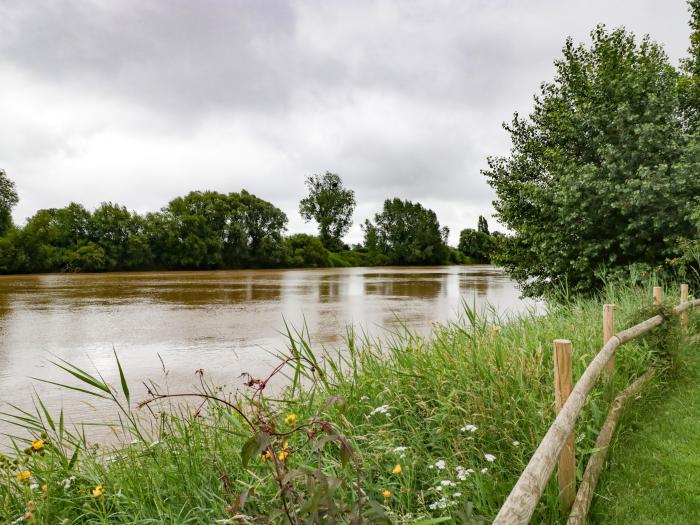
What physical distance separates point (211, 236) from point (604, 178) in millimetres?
62248

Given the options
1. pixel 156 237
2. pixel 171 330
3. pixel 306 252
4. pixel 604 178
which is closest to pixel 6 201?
pixel 156 237

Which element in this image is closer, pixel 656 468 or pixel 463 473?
pixel 463 473

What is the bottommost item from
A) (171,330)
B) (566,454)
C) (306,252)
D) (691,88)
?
(171,330)

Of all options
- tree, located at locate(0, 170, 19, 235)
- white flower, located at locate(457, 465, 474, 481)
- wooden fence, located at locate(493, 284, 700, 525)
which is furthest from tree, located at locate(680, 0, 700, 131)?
tree, located at locate(0, 170, 19, 235)

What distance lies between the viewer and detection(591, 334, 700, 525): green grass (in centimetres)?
330

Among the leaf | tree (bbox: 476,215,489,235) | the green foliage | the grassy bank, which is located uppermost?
tree (bbox: 476,215,489,235)

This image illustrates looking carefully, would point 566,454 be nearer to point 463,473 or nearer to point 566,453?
point 566,453

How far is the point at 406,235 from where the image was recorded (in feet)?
324

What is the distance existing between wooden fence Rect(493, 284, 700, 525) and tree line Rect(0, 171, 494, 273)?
2266 inches

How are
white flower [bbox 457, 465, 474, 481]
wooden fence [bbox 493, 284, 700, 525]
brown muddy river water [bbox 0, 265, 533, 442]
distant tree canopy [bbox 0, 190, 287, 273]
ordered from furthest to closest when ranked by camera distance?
distant tree canopy [bbox 0, 190, 287, 273] → brown muddy river water [bbox 0, 265, 533, 442] → white flower [bbox 457, 465, 474, 481] → wooden fence [bbox 493, 284, 700, 525]

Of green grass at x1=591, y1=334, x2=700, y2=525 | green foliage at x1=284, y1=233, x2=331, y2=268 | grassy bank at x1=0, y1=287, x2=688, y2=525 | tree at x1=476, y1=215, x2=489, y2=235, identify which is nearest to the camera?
grassy bank at x1=0, y1=287, x2=688, y2=525

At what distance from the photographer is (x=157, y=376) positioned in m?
9.15

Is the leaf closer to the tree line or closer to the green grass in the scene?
the green grass

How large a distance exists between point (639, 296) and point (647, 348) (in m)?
2.65
